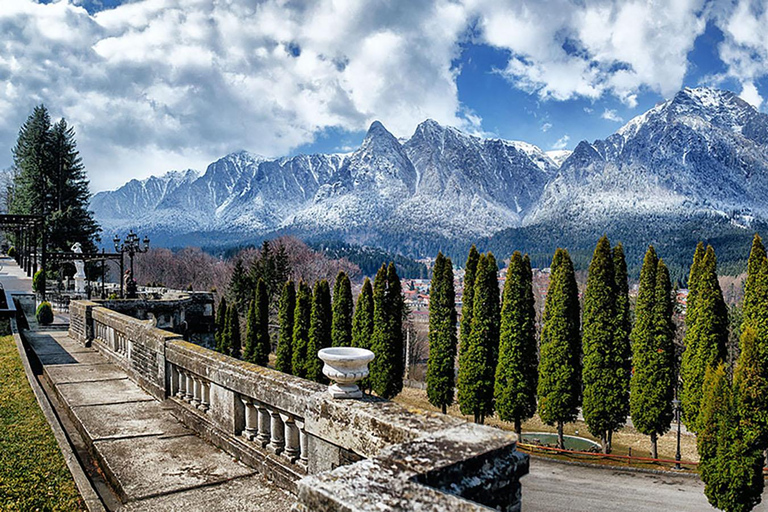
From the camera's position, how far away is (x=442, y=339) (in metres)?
26.8

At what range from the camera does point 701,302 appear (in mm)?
19719

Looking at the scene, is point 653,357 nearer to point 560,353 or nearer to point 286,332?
point 560,353

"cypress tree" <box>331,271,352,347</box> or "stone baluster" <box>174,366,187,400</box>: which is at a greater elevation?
"stone baluster" <box>174,366,187,400</box>

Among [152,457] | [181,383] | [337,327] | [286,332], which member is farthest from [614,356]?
[152,457]

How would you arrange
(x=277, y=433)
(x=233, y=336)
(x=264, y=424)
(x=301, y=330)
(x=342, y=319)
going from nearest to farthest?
(x=277, y=433) → (x=264, y=424) → (x=342, y=319) → (x=301, y=330) → (x=233, y=336)

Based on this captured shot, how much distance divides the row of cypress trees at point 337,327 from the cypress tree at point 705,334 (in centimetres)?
1343

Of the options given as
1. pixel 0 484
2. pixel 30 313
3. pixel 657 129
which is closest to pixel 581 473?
pixel 0 484

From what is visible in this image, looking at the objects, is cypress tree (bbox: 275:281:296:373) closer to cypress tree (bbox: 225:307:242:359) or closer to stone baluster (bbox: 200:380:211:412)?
cypress tree (bbox: 225:307:242:359)

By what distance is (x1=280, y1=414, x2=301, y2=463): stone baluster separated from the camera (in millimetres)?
4355

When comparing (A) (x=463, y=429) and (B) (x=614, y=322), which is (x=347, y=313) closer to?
(B) (x=614, y=322)

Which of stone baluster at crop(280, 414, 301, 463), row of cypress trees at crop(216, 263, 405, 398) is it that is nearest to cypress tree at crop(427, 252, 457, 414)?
row of cypress trees at crop(216, 263, 405, 398)

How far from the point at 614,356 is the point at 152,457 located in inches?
824

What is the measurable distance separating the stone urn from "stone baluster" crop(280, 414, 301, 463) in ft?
2.55

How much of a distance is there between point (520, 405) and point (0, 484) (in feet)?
69.7
